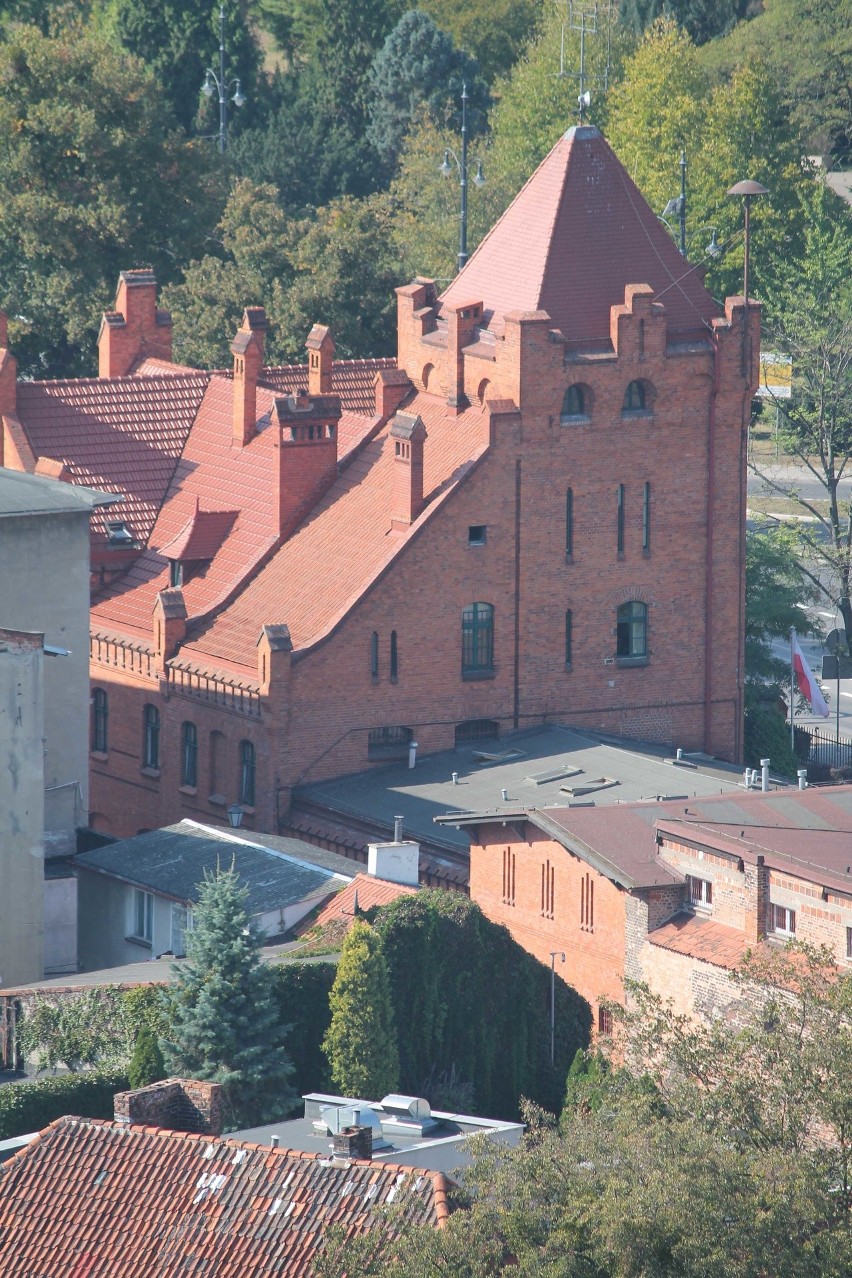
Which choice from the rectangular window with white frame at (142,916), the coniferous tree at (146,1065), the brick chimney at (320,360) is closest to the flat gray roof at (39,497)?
the rectangular window with white frame at (142,916)

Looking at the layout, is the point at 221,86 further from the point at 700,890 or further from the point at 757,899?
the point at 757,899

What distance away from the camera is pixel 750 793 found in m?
56.2

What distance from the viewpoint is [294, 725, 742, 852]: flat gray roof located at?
205 ft

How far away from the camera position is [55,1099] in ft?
164

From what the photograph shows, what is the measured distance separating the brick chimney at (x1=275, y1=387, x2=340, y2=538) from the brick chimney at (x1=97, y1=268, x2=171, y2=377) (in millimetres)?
9467

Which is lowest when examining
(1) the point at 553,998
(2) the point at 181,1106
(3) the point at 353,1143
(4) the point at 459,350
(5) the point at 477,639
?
(2) the point at 181,1106

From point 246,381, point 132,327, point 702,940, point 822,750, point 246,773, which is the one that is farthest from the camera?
point 132,327

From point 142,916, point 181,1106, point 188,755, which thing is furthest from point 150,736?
point 181,1106

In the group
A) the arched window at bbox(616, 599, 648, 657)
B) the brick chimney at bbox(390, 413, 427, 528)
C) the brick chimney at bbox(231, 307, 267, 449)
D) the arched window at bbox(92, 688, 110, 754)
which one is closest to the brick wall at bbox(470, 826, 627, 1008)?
the brick chimney at bbox(390, 413, 427, 528)

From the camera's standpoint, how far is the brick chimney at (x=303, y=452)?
71.2 meters

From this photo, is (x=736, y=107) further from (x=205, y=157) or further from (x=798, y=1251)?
(x=798, y=1251)

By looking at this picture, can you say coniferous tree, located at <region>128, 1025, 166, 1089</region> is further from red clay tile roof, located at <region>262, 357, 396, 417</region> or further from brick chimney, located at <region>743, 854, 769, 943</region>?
red clay tile roof, located at <region>262, 357, 396, 417</region>

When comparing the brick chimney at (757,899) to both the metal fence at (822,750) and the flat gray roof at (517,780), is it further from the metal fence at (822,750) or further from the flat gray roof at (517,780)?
the metal fence at (822,750)

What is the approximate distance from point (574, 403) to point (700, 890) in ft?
60.3
